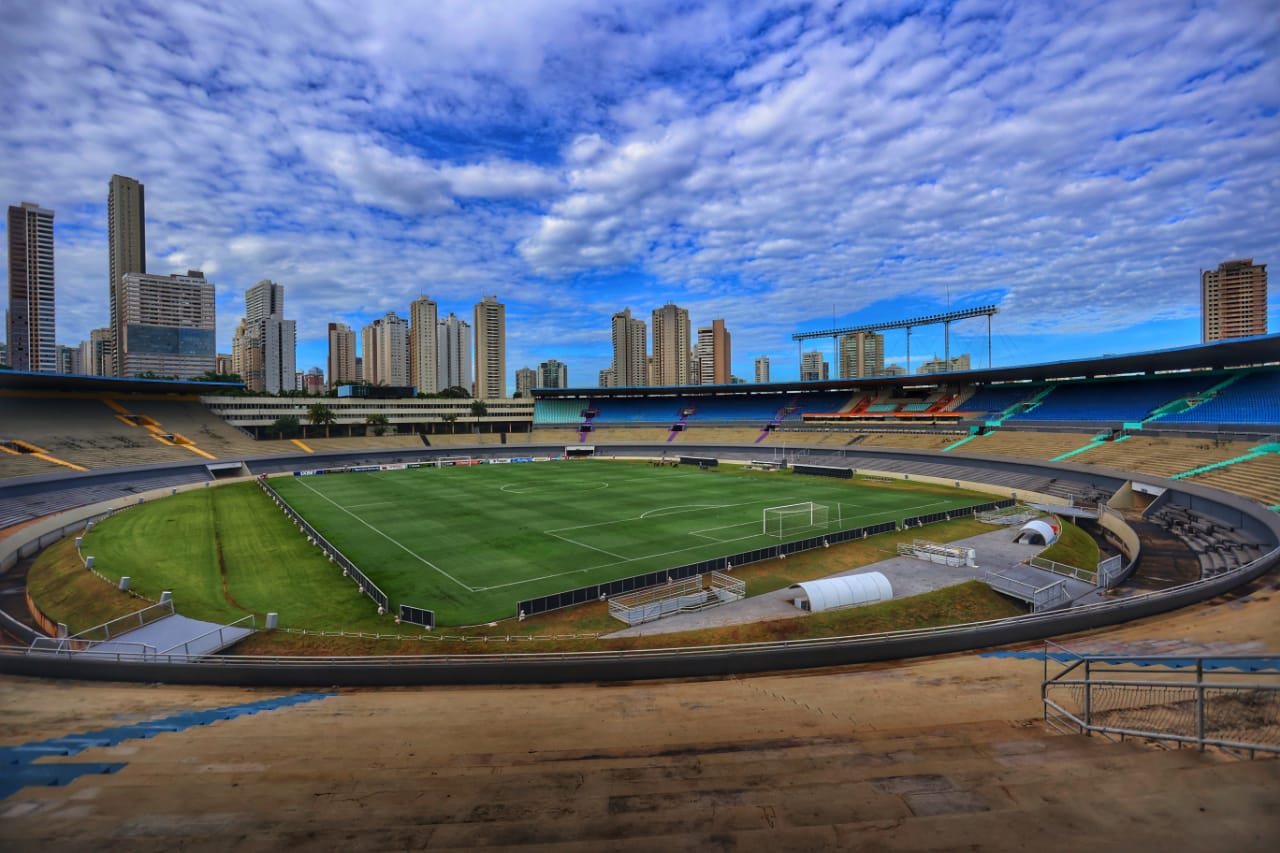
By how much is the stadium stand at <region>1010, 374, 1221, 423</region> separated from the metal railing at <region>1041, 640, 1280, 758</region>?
6119 centimetres

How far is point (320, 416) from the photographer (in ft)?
298

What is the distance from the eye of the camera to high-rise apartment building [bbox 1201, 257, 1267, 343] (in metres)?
173

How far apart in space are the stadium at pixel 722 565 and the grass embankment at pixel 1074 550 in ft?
2.05

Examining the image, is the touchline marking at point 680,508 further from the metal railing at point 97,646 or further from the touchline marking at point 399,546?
the metal railing at point 97,646

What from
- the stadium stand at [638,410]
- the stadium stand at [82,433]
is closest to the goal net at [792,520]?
the stadium stand at [638,410]

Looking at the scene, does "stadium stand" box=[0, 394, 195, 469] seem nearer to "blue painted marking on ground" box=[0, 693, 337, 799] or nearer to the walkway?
"blue painted marking on ground" box=[0, 693, 337, 799]

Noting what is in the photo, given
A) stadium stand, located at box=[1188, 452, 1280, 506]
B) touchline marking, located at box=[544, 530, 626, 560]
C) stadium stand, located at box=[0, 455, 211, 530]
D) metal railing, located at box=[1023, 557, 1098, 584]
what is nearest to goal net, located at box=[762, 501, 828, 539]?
touchline marking, located at box=[544, 530, 626, 560]

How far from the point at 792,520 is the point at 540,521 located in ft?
58.1

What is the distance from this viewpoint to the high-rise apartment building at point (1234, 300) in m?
173

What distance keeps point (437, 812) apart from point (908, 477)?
63.9 meters

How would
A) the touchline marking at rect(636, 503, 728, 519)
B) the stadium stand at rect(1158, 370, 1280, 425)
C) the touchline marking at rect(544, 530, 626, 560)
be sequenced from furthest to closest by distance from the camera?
the stadium stand at rect(1158, 370, 1280, 425)
the touchline marking at rect(636, 503, 728, 519)
the touchline marking at rect(544, 530, 626, 560)

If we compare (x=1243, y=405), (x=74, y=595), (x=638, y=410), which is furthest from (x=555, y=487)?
(x=1243, y=405)

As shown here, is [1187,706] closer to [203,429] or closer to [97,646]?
[97,646]

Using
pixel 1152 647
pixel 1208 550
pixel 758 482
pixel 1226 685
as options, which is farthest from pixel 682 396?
pixel 1226 685
